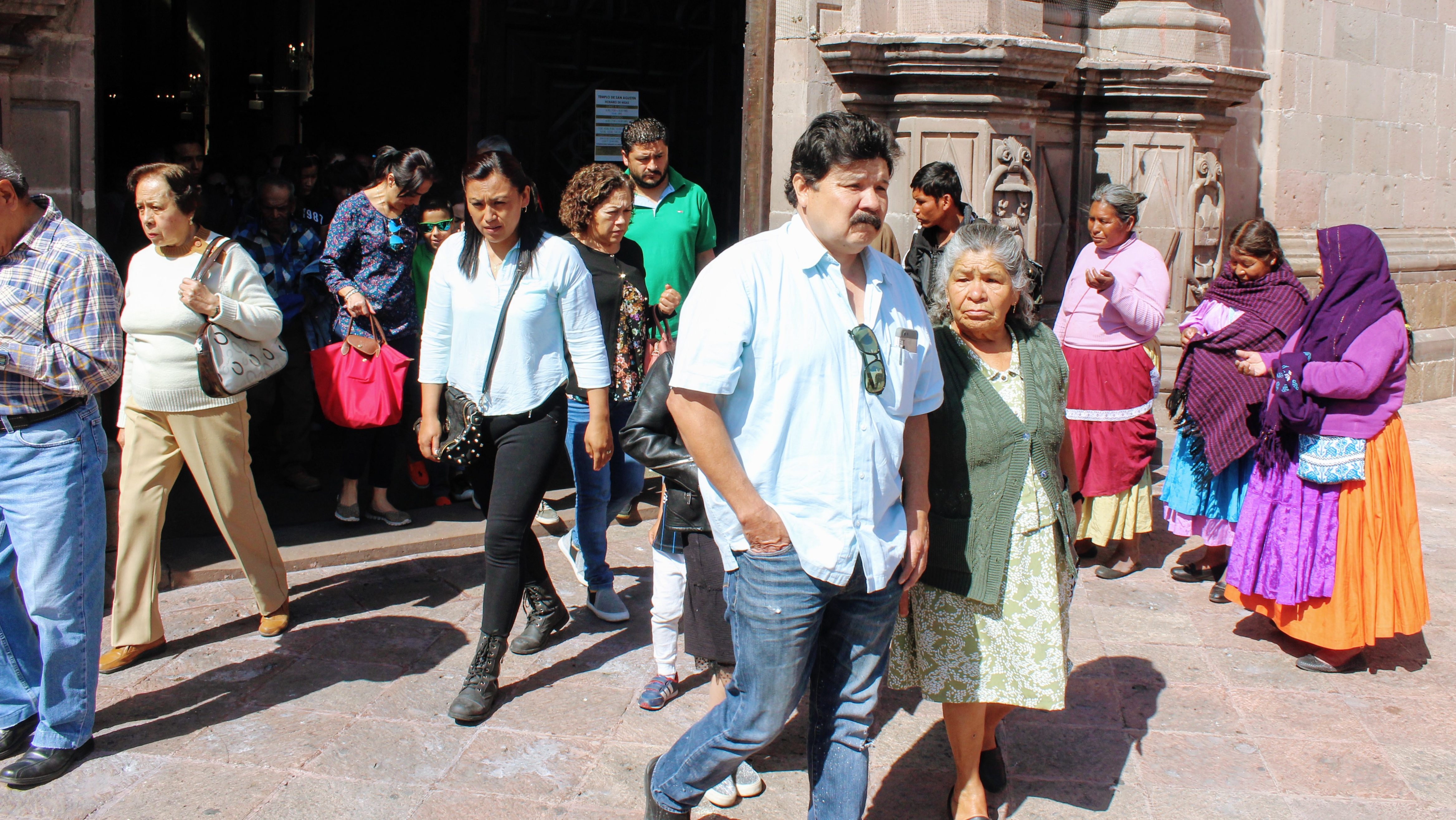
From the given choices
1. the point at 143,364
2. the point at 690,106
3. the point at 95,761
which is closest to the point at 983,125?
the point at 690,106

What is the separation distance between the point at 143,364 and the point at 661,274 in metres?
2.37

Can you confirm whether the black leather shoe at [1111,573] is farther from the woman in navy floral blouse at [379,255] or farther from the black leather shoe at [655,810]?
the woman in navy floral blouse at [379,255]

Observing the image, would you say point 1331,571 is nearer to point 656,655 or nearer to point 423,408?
point 656,655

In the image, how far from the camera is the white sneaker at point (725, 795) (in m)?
3.52

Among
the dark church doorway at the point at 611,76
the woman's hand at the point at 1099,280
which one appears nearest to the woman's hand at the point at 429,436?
the woman's hand at the point at 1099,280

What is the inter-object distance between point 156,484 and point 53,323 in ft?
3.36

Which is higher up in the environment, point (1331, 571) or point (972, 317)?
point (972, 317)

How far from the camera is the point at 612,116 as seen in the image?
317 inches

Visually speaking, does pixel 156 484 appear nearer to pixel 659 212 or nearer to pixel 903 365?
pixel 659 212

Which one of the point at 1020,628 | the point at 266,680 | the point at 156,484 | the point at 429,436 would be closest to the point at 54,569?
the point at 156,484

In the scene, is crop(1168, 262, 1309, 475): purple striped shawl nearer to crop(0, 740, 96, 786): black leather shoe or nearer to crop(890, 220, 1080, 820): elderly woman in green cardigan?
crop(890, 220, 1080, 820): elderly woman in green cardigan

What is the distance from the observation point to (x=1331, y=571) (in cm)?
457

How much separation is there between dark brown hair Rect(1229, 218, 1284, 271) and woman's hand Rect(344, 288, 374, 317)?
373 centimetres

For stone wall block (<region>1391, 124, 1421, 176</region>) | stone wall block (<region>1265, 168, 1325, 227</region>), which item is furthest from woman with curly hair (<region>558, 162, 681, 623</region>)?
stone wall block (<region>1391, 124, 1421, 176</region>)
